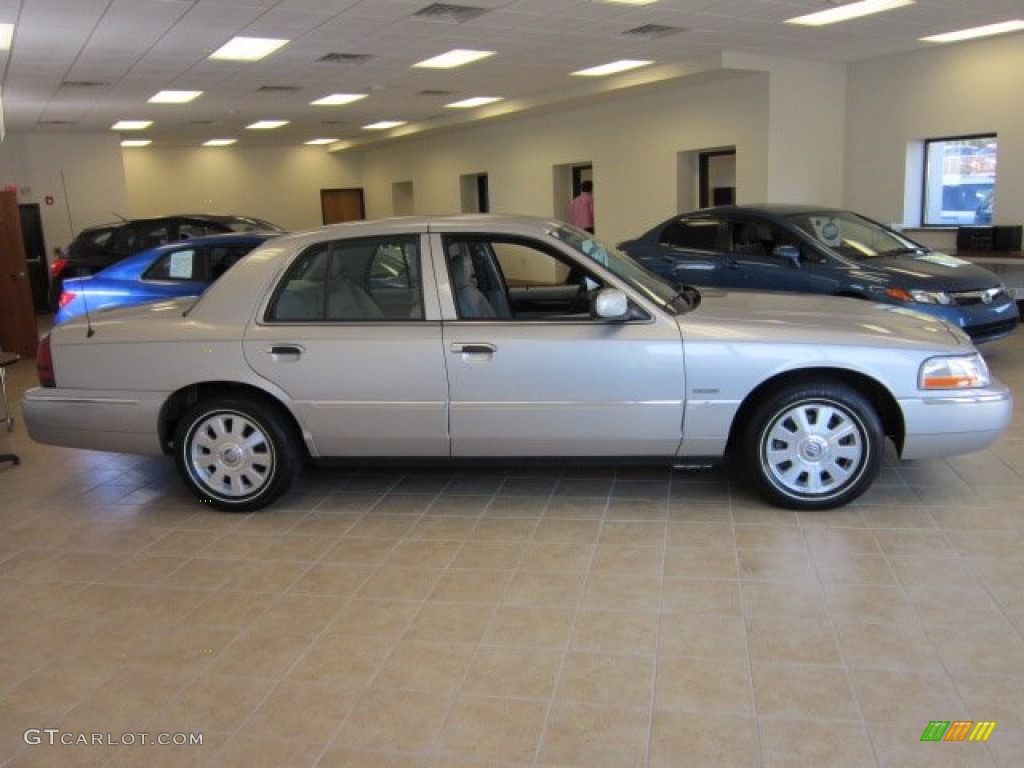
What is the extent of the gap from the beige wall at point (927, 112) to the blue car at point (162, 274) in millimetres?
8689

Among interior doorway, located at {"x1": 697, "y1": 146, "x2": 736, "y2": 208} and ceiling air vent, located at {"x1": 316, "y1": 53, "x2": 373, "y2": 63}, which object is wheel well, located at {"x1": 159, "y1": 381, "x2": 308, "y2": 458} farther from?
interior doorway, located at {"x1": 697, "y1": 146, "x2": 736, "y2": 208}

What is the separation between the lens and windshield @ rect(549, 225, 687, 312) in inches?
174

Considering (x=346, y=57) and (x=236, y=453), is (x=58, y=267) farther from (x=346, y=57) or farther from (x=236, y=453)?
(x=236, y=453)

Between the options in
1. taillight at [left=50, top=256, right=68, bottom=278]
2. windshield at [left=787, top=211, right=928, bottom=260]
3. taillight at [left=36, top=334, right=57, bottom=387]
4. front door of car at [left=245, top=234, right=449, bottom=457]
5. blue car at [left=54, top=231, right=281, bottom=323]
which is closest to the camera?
front door of car at [left=245, top=234, right=449, bottom=457]

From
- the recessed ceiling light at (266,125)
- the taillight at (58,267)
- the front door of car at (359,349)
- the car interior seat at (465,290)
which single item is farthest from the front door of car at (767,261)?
the recessed ceiling light at (266,125)

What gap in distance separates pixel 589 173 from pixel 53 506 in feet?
44.7

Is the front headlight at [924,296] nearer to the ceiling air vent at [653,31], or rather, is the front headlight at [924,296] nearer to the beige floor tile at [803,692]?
the ceiling air vent at [653,31]

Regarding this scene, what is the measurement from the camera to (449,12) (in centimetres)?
865

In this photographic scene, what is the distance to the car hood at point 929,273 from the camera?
23.7 feet

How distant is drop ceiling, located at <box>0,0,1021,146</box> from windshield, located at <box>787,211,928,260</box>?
7.63 feet

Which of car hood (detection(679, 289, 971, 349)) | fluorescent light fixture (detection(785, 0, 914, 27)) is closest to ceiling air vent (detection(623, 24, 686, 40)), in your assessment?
fluorescent light fixture (detection(785, 0, 914, 27))

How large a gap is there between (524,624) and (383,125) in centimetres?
1749

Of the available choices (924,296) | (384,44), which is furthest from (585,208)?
(924,296)

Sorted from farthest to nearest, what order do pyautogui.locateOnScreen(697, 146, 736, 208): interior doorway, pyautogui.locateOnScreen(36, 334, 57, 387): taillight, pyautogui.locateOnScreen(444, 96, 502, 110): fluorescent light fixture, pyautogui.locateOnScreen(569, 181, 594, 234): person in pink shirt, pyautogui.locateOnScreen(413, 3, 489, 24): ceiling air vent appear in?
pyautogui.locateOnScreen(569, 181, 594, 234): person in pink shirt < pyautogui.locateOnScreen(444, 96, 502, 110): fluorescent light fixture < pyautogui.locateOnScreen(697, 146, 736, 208): interior doorway < pyautogui.locateOnScreen(413, 3, 489, 24): ceiling air vent < pyautogui.locateOnScreen(36, 334, 57, 387): taillight
